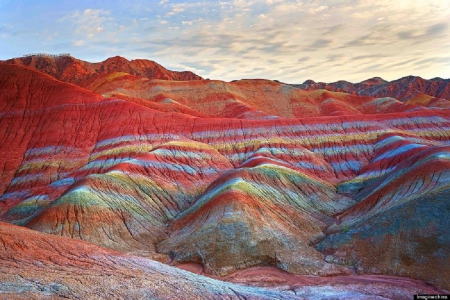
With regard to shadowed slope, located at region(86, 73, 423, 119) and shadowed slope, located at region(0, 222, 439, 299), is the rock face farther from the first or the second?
shadowed slope, located at region(86, 73, 423, 119)

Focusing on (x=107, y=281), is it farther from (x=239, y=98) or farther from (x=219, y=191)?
(x=239, y=98)

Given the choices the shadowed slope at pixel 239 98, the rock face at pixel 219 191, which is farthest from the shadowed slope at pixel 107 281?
the shadowed slope at pixel 239 98

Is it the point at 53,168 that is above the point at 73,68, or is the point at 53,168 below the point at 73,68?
below

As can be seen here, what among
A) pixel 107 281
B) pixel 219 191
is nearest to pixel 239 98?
pixel 219 191

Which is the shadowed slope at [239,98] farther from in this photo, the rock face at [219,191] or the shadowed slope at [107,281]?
the shadowed slope at [107,281]

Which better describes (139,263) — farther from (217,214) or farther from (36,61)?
(36,61)

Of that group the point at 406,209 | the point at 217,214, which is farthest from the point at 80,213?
the point at 406,209

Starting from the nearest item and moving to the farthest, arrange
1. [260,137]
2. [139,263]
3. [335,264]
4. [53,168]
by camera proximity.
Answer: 1. [139,263]
2. [335,264]
3. [53,168]
4. [260,137]

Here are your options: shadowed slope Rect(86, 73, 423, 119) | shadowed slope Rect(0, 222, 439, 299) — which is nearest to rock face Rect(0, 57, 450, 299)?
shadowed slope Rect(0, 222, 439, 299)
